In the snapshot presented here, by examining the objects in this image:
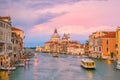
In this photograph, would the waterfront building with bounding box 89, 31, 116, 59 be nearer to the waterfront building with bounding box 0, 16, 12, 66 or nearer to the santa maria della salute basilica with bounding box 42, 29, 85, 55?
the waterfront building with bounding box 0, 16, 12, 66

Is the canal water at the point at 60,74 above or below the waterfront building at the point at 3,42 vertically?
below

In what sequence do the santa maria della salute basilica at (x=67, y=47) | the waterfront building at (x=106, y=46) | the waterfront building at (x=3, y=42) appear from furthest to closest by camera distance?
the santa maria della salute basilica at (x=67, y=47), the waterfront building at (x=106, y=46), the waterfront building at (x=3, y=42)

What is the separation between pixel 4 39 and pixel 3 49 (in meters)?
1.59

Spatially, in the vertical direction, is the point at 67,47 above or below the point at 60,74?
above

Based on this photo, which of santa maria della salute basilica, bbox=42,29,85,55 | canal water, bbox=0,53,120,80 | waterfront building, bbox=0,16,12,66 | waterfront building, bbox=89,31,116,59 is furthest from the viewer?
santa maria della salute basilica, bbox=42,29,85,55

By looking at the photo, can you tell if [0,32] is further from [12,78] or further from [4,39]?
[12,78]

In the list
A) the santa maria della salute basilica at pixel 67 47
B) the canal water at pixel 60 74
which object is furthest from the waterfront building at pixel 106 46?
the santa maria della salute basilica at pixel 67 47

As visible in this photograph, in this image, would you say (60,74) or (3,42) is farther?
(3,42)

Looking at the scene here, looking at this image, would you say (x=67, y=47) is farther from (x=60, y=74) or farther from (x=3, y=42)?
A: (x=60, y=74)

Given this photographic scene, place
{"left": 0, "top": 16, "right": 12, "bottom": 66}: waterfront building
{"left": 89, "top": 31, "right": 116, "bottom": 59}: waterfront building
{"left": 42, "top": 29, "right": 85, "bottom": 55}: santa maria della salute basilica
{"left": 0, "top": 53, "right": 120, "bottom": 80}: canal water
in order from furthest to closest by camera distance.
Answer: {"left": 42, "top": 29, "right": 85, "bottom": 55}: santa maria della salute basilica, {"left": 89, "top": 31, "right": 116, "bottom": 59}: waterfront building, {"left": 0, "top": 16, "right": 12, "bottom": 66}: waterfront building, {"left": 0, "top": 53, "right": 120, "bottom": 80}: canal water

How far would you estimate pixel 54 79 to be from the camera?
32.7m

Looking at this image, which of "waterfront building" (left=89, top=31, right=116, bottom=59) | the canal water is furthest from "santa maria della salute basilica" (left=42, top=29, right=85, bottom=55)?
the canal water

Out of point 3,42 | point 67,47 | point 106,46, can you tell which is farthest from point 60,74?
point 67,47

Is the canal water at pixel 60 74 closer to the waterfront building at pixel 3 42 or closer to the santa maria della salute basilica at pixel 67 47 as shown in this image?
→ the waterfront building at pixel 3 42
